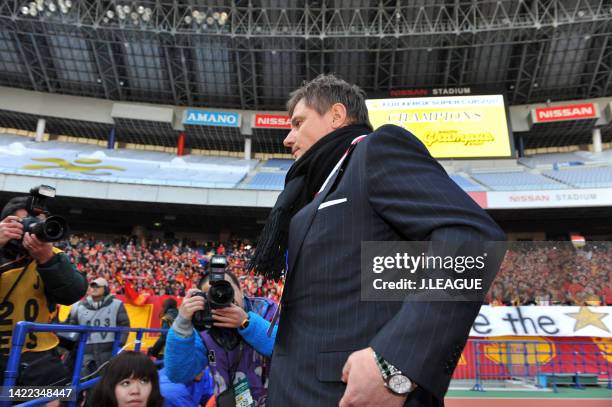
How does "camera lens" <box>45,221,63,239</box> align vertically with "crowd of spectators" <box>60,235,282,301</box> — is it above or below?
below

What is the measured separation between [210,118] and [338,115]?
25.4m

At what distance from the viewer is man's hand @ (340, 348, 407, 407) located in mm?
881

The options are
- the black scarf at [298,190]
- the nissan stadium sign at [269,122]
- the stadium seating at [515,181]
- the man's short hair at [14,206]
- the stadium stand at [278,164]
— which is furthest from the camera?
the stadium stand at [278,164]

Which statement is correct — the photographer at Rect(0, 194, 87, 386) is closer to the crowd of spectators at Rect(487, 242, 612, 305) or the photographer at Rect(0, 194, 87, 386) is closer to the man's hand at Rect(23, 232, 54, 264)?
the man's hand at Rect(23, 232, 54, 264)

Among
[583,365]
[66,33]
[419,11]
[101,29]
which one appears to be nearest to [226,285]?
[583,365]

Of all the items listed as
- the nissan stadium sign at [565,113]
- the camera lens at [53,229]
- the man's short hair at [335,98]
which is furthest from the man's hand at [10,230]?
the nissan stadium sign at [565,113]

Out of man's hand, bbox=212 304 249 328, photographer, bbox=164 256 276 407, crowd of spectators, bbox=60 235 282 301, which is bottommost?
photographer, bbox=164 256 276 407

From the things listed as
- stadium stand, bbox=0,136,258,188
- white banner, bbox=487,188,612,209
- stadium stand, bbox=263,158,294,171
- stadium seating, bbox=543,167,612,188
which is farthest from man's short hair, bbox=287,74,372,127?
stadium stand, bbox=263,158,294,171

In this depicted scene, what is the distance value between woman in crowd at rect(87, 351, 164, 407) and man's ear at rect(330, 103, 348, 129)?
2146 mm

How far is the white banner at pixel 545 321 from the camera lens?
6.81 m

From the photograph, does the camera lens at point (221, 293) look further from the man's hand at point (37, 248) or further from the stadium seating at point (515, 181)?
the stadium seating at point (515, 181)

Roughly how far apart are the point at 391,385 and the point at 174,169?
81.5ft

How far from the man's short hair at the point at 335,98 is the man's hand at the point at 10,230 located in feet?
6.49

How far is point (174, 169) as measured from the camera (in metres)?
24.1
